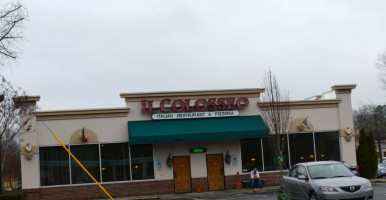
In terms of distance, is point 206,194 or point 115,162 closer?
point 206,194

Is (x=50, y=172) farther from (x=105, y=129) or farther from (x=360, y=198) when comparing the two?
(x=360, y=198)

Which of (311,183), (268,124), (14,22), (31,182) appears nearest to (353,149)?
(268,124)

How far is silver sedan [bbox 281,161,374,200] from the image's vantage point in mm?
14281

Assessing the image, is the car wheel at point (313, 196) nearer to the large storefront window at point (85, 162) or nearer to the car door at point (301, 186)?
the car door at point (301, 186)

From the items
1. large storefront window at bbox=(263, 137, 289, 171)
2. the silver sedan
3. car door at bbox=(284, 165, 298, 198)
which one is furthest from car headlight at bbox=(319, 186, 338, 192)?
large storefront window at bbox=(263, 137, 289, 171)

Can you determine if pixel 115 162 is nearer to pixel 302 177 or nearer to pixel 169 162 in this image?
pixel 169 162

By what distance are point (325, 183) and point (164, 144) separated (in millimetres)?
15388

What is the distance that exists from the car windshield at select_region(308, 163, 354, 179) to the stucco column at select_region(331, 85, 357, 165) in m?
15.7

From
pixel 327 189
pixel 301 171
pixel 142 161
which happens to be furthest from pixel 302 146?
pixel 327 189

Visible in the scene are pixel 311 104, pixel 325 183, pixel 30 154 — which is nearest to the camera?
pixel 325 183

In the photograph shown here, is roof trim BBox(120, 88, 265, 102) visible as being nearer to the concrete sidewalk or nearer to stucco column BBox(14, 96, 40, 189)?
stucco column BBox(14, 96, 40, 189)

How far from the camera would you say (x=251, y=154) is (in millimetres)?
30188

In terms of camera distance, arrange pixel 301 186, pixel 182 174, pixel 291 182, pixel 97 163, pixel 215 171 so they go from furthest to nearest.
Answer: pixel 215 171 < pixel 182 174 < pixel 97 163 < pixel 291 182 < pixel 301 186

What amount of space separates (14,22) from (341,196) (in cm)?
1416
